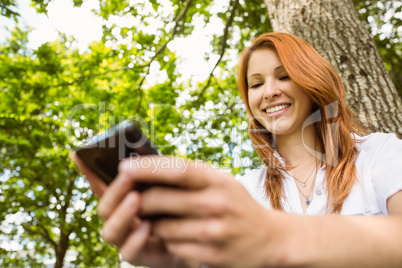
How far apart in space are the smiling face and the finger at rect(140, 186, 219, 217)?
1.44m

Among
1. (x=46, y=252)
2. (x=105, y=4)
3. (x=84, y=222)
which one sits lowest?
(x=46, y=252)

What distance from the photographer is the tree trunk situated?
221cm

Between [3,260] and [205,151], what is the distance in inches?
333

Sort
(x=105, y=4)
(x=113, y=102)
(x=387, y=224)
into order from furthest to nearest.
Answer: (x=113, y=102), (x=105, y=4), (x=387, y=224)

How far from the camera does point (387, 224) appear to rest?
2.22 feet

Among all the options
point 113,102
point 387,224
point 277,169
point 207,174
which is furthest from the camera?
point 113,102

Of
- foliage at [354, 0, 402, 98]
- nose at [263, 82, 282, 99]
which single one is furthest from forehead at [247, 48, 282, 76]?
foliage at [354, 0, 402, 98]

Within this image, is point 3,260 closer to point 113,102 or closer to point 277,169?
point 113,102

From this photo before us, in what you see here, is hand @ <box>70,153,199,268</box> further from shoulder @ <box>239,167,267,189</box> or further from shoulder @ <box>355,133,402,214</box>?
shoulder @ <box>239,167,267,189</box>

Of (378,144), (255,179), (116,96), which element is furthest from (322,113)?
(116,96)

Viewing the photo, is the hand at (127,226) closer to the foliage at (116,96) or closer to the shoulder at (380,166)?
the shoulder at (380,166)

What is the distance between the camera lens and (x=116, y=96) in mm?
6262

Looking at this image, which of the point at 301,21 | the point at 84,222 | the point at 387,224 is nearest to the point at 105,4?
the point at 301,21

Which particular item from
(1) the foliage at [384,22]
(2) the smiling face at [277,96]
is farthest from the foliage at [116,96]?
(2) the smiling face at [277,96]
